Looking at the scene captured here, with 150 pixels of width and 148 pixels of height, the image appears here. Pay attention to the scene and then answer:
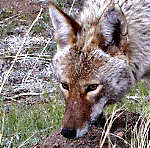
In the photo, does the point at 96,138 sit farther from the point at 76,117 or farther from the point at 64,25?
the point at 64,25

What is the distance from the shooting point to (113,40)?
15.0 ft

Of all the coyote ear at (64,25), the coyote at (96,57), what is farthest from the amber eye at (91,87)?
the coyote ear at (64,25)

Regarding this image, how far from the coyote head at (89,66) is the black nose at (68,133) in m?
0.01

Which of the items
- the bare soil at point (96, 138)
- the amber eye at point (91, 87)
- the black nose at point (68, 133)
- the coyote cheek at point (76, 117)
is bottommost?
the bare soil at point (96, 138)

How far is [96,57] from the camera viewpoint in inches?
179

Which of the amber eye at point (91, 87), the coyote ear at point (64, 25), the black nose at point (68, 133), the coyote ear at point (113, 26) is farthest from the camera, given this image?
the coyote ear at point (64, 25)

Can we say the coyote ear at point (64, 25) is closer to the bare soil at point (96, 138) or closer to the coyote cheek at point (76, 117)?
the coyote cheek at point (76, 117)

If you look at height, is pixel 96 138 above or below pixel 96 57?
below

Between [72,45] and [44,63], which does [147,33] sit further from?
[44,63]

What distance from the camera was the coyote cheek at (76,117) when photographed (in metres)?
4.21

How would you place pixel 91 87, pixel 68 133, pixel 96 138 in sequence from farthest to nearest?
pixel 91 87
pixel 96 138
pixel 68 133

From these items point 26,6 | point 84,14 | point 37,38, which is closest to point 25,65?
point 37,38

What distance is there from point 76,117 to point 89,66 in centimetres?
52

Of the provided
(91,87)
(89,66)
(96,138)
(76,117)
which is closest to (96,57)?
(89,66)
